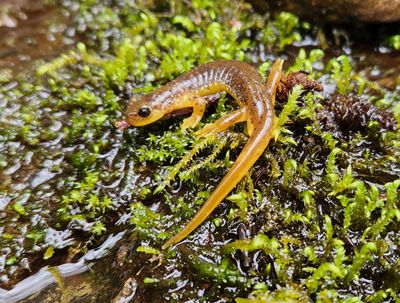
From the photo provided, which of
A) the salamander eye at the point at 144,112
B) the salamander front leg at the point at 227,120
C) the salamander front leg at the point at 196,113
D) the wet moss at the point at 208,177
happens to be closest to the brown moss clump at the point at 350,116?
the wet moss at the point at 208,177

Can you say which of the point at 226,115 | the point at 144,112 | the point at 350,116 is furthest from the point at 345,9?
the point at 144,112

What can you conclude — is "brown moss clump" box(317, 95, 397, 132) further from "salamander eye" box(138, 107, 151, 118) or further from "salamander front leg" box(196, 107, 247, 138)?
"salamander eye" box(138, 107, 151, 118)

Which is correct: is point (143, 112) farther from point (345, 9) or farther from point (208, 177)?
point (345, 9)

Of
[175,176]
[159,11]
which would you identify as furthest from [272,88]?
[159,11]

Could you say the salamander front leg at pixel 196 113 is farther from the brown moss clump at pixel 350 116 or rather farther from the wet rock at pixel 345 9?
the wet rock at pixel 345 9

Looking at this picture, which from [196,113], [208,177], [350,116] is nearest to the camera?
[208,177]
